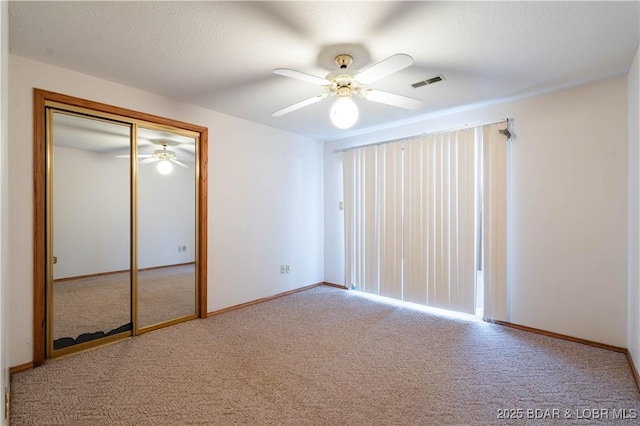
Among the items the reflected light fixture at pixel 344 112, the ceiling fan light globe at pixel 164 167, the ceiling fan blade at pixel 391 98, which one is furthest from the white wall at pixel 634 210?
the ceiling fan light globe at pixel 164 167

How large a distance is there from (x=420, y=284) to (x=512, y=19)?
2971mm

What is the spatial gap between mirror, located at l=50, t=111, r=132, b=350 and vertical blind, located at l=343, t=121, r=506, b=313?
2974 millimetres

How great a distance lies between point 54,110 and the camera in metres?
2.61

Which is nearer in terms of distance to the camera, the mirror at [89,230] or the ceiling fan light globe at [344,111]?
the ceiling fan light globe at [344,111]

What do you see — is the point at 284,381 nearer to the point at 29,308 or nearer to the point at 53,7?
the point at 29,308

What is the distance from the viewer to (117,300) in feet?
10.1

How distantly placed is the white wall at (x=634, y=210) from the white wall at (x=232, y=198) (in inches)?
145

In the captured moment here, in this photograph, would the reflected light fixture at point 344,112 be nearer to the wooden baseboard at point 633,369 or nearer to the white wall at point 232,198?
the white wall at point 232,198

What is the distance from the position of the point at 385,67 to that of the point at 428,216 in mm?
2378

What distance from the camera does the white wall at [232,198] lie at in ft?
7.86

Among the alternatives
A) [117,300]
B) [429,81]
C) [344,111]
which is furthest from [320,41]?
[117,300]

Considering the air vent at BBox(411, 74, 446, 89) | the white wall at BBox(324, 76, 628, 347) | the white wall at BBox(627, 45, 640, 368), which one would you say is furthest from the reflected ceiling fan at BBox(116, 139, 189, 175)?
the white wall at BBox(627, 45, 640, 368)

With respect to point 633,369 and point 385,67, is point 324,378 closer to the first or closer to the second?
point 385,67

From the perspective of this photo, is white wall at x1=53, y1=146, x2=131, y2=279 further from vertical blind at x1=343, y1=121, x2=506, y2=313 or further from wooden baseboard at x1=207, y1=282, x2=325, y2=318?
vertical blind at x1=343, y1=121, x2=506, y2=313
